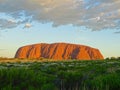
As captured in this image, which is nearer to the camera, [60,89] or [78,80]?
[60,89]

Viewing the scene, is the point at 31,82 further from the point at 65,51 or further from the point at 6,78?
the point at 65,51

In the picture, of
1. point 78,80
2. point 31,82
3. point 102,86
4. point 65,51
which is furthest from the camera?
point 65,51

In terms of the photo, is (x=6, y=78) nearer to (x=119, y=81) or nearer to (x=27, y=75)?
(x=27, y=75)

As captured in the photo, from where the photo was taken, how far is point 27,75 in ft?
48.7

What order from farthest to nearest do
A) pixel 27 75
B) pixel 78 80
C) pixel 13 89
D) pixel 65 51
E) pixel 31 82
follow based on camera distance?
pixel 65 51 → pixel 78 80 → pixel 27 75 → pixel 31 82 → pixel 13 89

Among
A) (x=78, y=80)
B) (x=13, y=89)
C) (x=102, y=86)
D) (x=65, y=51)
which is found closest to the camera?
(x=13, y=89)

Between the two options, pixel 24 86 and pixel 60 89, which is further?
pixel 60 89

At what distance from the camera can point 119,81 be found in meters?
14.0

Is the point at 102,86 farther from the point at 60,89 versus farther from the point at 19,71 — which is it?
the point at 19,71

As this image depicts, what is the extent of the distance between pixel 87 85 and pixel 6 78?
3469 millimetres

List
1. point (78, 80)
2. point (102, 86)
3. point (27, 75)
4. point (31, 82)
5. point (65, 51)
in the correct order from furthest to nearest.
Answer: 1. point (65, 51)
2. point (78, 80)
3. point (27, 75)
4. point (31, 82)
5. point (102, 86)

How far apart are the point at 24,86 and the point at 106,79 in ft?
11.6

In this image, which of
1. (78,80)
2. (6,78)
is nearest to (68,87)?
(78,80)

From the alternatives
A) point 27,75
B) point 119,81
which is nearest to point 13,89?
point 27,75
